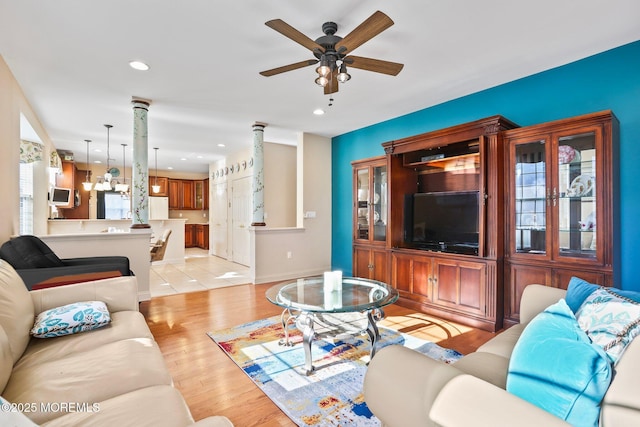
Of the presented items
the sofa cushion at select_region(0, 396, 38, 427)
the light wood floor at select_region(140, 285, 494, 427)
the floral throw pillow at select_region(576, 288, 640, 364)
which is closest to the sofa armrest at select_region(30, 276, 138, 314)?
the light wood floor at select_region(140, 285, 494, 427)

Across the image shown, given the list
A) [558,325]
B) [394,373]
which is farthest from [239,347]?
[558,325]

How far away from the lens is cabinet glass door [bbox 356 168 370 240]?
4.66 m

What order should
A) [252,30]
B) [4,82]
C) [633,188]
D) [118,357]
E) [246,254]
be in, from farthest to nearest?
[246,254]
[4,82]
[633,188]
[252,30]
[118,357]

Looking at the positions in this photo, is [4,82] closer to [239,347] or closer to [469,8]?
[239,347]

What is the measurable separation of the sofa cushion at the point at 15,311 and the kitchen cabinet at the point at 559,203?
3.78 m

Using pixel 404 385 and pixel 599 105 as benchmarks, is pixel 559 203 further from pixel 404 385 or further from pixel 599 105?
pixel 404 385

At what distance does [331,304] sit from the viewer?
2.35 meters

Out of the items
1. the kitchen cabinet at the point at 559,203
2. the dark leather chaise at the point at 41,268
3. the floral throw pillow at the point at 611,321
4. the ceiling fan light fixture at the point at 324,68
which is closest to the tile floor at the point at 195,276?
the dark leather chaise at the point at 41,268

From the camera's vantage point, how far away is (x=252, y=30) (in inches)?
99.0

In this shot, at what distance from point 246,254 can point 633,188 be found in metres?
6.28

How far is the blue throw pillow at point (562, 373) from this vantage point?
834 mm

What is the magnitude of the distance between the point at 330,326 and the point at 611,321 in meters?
2.32

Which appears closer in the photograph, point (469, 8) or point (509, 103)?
point (469, 8)

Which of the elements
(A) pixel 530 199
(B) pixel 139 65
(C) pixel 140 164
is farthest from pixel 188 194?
(A) pixel 530 199
